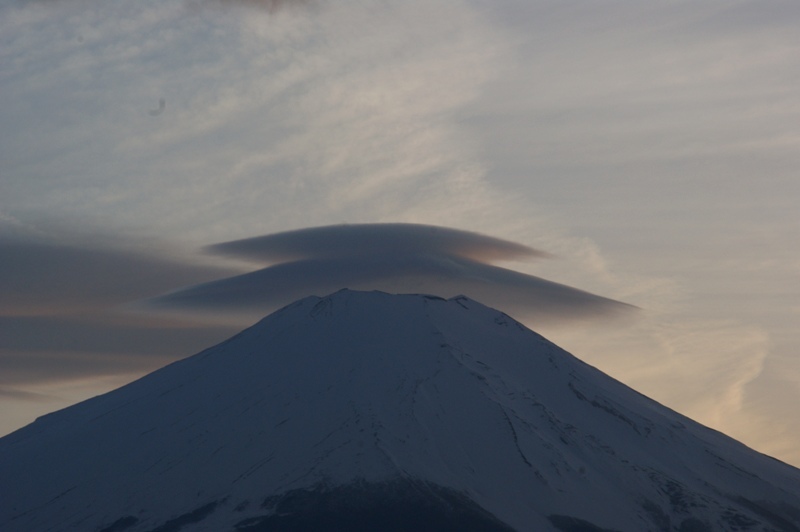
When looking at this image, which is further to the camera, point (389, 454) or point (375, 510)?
point (389, 454)

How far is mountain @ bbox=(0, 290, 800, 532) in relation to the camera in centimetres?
15925

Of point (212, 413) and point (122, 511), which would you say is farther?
point (212, 413)

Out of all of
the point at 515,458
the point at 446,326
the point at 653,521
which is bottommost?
the point at 653,521

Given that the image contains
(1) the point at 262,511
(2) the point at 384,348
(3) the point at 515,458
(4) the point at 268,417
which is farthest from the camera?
(2) the point at 384,348

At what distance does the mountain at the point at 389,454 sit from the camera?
522 feet

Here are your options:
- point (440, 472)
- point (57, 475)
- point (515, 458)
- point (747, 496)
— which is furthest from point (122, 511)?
point (747, 496)

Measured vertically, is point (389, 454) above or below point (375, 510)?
above

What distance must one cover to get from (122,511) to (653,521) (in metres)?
74.0

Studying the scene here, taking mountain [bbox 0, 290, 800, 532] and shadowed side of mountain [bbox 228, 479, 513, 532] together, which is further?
mountain [bbox 0, 290, 800, 532]

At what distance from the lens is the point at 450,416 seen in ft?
→ 586

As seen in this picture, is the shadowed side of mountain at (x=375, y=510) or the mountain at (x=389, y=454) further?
the mountain at (x=389, y=454)

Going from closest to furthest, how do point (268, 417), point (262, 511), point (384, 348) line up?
point (262, 511)
point (268, 417)
point (384, 348)

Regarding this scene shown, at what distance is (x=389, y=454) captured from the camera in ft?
553

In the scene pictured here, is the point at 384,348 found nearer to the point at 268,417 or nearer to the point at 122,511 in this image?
the point at 268,417
